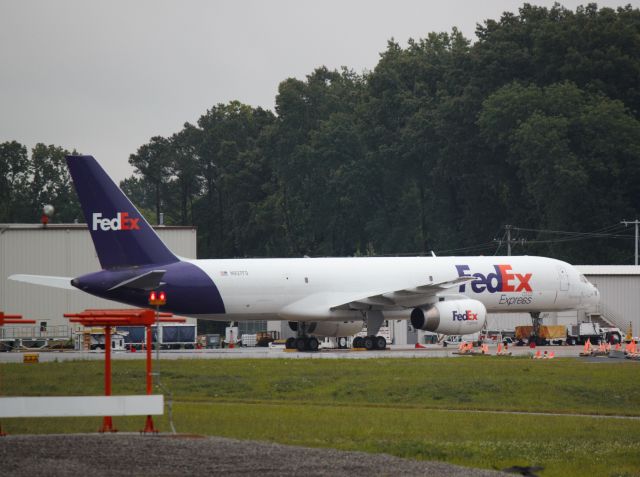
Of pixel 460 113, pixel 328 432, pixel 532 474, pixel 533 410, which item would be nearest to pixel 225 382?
pixel 533 410

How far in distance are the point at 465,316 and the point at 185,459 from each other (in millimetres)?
34226

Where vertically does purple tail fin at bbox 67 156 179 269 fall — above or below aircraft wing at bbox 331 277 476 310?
above

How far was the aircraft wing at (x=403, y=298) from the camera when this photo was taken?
53.2m

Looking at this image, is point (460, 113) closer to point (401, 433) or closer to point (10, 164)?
point (10, 164)

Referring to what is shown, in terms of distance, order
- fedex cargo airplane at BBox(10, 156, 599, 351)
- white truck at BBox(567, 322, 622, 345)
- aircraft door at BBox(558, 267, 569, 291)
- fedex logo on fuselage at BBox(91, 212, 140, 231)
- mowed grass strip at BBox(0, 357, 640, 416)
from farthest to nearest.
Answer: white truck at BBox(567, 322, 622, 345) < aircraft door at BBox(558, 267, 569, 291) < fedex cargo airplane at BBox(10, 156, 599, 351) < fedex logo on fuselage at BBox(91, 212, 140, 231) < mowed grass strip at BBox(0, 357, 640, 416)

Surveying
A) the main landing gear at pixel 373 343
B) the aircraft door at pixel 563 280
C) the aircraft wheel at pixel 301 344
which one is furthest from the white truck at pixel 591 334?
the aircraft wheel at pixel 301 344

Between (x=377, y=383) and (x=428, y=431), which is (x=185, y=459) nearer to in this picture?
(x=428, y=431)

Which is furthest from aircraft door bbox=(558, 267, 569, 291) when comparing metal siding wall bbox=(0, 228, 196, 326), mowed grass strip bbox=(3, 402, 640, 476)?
→ mowed grass strip bbox=(3, 402, 640, 476)

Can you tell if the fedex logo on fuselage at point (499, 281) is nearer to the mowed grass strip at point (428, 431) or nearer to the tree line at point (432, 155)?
the mowed grass strip at point (428, 431)

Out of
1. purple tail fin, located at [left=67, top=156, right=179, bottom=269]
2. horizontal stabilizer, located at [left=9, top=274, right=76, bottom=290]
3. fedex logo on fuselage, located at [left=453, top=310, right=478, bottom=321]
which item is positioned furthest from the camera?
fedex logo on fuselage, located at [left=453, top=310, right=478, bottom=321]

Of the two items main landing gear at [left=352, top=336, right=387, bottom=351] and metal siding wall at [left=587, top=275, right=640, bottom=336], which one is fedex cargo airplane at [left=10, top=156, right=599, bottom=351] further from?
metal siding wall at [left=587, top=275, right=640, bottom=336]

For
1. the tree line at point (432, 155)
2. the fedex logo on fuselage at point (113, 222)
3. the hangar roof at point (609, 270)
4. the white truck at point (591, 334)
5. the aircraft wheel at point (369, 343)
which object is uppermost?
the tree line at point (432, 155)

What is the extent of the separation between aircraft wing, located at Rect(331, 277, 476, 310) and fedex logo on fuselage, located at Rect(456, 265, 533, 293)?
67.5 inches

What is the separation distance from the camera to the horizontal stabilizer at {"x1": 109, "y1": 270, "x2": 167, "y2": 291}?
50000mm
